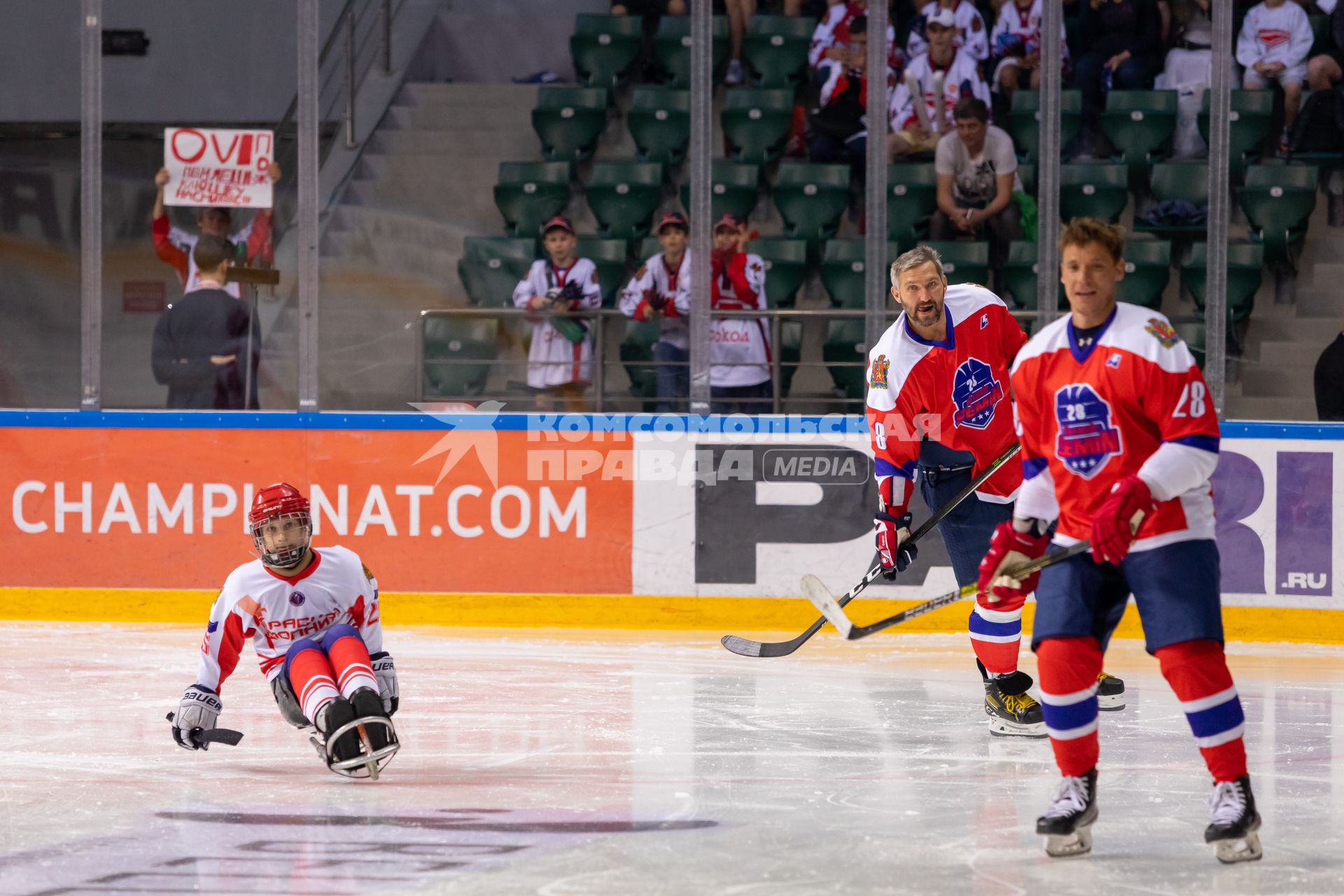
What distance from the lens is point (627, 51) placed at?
658 centimetres

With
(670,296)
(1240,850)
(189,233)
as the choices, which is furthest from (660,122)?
(1240,850)

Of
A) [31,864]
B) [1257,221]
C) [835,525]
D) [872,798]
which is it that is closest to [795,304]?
[835,525]

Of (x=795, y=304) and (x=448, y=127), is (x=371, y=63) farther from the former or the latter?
(x=795, y=304)

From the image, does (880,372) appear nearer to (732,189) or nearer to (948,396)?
(948,396)

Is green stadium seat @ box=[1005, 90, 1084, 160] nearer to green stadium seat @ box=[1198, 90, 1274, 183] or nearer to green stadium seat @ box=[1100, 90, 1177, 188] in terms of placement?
green stadium seat @ box=[1100, 90, 1177, 188]

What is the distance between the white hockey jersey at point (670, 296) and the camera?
6.32 metres

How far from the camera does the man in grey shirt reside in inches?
250

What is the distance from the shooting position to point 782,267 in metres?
6.38

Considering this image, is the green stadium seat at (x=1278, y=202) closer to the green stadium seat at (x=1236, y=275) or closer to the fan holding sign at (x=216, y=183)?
the green stadium seat at (x=1236, y=275)

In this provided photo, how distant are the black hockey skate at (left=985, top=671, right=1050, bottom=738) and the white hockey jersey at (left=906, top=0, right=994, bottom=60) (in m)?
3.12

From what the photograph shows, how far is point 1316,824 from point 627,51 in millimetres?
4351

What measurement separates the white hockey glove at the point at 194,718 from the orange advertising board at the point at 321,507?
8.52 ft

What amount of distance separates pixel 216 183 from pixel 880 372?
3.34 meters

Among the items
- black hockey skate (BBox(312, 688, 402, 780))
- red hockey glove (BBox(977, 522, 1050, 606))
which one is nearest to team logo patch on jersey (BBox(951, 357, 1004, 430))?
red hockey glove (BBox(977, 522, 1050, 606))
